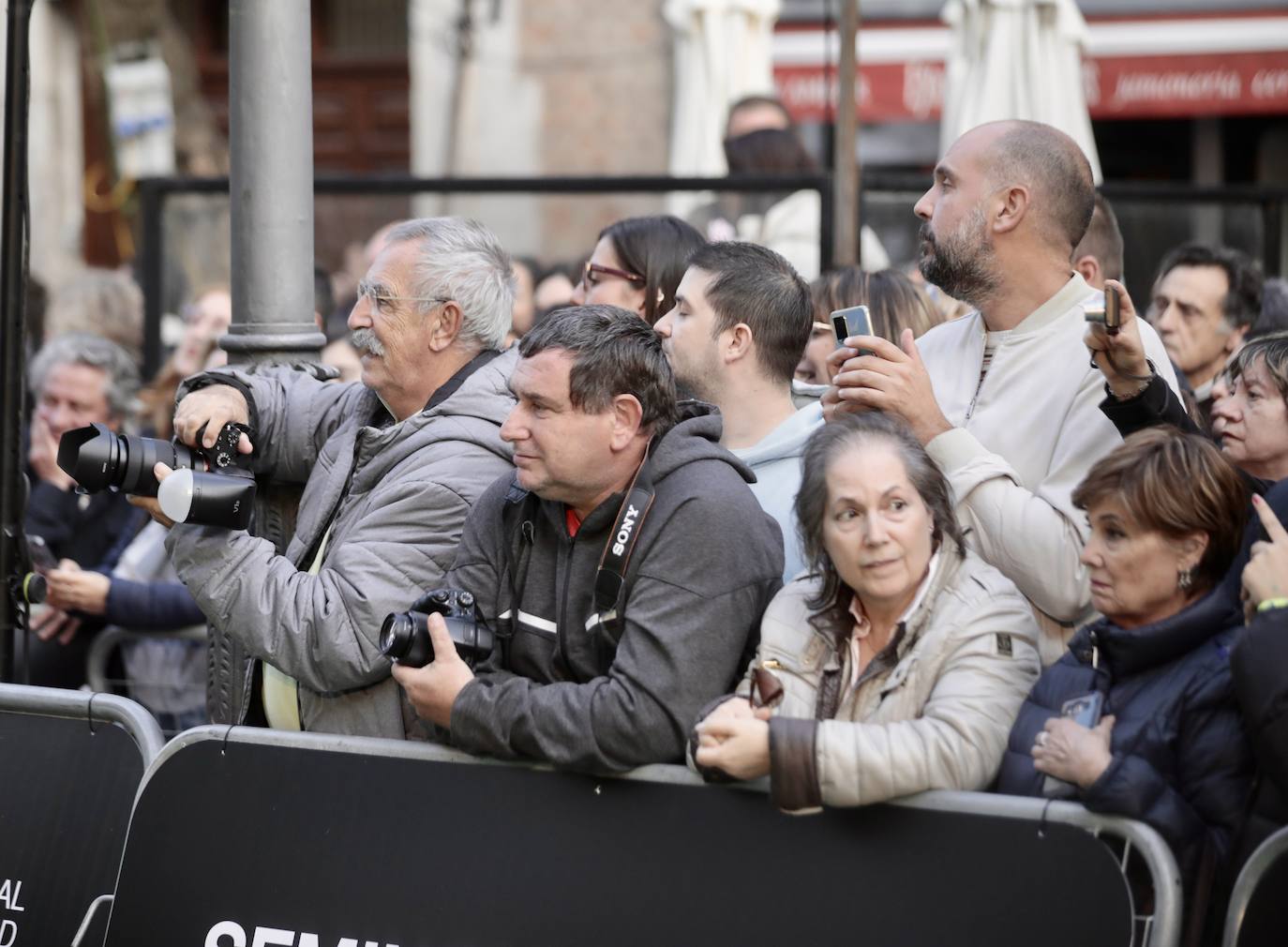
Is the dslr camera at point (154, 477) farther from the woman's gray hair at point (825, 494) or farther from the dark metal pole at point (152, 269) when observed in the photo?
the dark metal pole at point (152, 269)

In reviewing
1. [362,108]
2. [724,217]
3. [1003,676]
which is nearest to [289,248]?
[1003,676]

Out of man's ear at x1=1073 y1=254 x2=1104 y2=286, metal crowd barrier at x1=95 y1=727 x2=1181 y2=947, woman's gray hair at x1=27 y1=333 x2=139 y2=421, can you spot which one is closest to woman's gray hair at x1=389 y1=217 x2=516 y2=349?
metal crowd barrier at x1=95 y1=727 x2=1181 y2=947

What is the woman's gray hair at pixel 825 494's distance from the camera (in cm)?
345

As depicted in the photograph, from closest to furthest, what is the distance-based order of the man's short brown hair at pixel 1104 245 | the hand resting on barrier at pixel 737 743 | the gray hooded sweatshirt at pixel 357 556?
the hand resting on barrier at pixel 737 743
the gray hooded sweatshirt at pixel 357 556
the man's short brown hair at pixel 1104 245

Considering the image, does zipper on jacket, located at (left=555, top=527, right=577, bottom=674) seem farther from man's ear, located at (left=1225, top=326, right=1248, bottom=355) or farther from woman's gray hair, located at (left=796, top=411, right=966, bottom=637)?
man's ear, located at (left=1225, top=326, right=1248, bottom=355)

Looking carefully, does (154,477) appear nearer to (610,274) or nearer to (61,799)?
(61,799)

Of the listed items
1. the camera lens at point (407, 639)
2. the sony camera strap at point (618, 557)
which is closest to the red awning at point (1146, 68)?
the sony camera strap at point (618, 557)

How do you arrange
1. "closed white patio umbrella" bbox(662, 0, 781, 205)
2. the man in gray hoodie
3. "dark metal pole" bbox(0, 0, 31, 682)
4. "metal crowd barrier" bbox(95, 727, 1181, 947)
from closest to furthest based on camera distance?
"metal crowd barrier" bbox(95, 727, 1181, 947) < the man in gray hoodie < "dark metal pole" bbox(0, 0, 31, 682) < "closed white patio umbrella" bbox(662, 0, 781, 205)

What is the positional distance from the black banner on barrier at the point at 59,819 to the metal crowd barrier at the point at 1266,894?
2372 millimetres

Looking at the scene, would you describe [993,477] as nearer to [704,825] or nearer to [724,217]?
[704,825]

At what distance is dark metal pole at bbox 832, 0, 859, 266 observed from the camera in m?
7.10

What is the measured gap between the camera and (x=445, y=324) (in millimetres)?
4297

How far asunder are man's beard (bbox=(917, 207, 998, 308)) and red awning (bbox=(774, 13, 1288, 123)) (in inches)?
359

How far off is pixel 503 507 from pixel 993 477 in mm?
1028
